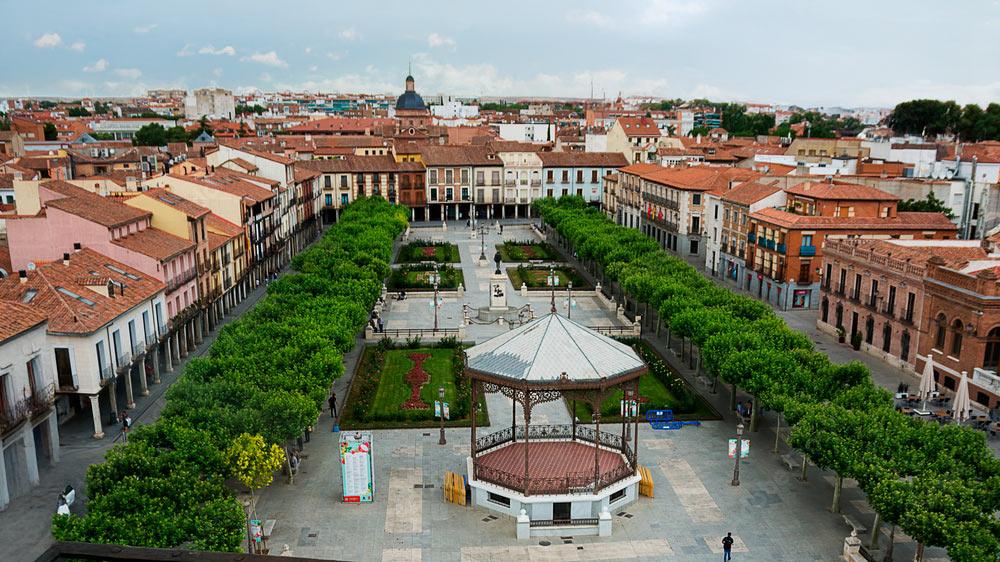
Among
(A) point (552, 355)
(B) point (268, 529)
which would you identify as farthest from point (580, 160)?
(B) point (268, 529)

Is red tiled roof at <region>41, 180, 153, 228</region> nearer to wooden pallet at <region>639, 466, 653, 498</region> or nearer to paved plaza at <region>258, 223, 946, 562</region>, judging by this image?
paved plaza at <region>258, 223, 946, 562</region>

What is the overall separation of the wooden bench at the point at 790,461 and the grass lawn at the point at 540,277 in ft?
133

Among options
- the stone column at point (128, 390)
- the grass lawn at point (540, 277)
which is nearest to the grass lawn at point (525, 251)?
the grass lawn at point (540, 277)

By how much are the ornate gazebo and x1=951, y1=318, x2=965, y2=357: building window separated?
2516 cm

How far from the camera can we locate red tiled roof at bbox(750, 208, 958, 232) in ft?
224

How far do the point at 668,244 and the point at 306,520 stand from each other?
258ft

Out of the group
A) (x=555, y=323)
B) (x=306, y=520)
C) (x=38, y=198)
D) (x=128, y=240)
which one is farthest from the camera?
(x=38, y=198)

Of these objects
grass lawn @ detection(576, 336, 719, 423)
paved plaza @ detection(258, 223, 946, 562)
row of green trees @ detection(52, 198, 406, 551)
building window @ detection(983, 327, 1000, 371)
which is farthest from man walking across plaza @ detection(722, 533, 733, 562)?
building window @ detection(983, 327, 1000, 371)

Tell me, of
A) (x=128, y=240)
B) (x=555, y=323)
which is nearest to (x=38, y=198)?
(x=128, y=240)

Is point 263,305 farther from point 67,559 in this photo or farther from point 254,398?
point 67,559

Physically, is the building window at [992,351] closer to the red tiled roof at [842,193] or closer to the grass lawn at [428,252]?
the red tiled roof at [842,193]

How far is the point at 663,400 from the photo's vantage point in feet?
154

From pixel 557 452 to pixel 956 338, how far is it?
2838 centimetres

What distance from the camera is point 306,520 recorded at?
105 feet
